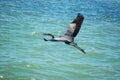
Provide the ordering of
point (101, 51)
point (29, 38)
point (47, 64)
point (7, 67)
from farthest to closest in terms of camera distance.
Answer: point (29, 38) → point (101, 51) → point (47, 64) → point (7, 67)

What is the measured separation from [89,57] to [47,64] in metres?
4.00

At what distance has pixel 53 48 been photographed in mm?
25344

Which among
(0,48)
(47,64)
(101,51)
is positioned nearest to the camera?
(47,64)

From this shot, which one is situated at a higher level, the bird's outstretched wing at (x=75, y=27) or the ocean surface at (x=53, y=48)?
the bird's outstretched wing at (x=75, y=27)

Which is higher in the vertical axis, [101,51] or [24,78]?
[24,78]

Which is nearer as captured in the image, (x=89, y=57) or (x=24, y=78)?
(x=24, y=78)

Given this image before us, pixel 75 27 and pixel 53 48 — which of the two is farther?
pixel 53 48

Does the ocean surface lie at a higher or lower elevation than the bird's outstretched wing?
lower

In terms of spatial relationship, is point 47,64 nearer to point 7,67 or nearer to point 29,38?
point 7,67

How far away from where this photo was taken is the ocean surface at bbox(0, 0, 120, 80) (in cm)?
2066

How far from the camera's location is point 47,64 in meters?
21.9

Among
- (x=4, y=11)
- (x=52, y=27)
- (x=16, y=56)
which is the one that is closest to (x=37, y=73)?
(x=16, y=56)

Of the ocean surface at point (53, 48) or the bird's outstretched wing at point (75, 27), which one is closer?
the bird's outstretched wing at point (75, 27)

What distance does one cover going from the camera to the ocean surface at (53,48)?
20.7 metres
